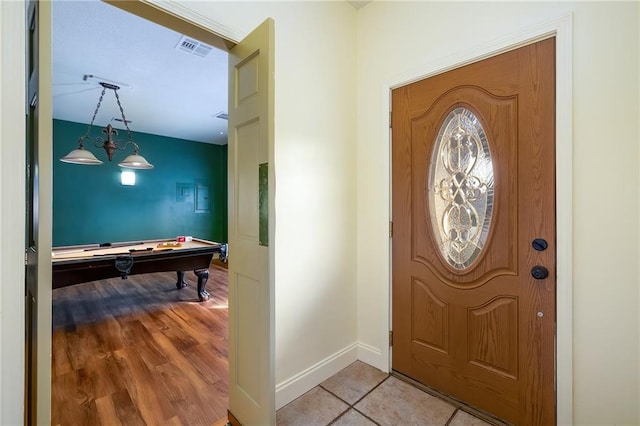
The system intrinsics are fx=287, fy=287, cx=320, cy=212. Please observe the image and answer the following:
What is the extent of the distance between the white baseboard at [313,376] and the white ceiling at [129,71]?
3037mm

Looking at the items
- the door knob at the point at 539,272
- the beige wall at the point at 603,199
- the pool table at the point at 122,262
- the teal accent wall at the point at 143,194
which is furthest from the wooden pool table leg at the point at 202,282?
the beige wall at the point at 603,199

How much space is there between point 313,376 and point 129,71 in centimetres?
375

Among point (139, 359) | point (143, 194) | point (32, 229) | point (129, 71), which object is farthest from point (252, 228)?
point (143, 194)

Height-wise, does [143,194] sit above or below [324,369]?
above

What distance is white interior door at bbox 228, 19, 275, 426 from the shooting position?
134cm

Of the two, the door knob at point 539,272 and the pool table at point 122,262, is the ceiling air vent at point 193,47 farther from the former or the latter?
the door knob at point 539,272

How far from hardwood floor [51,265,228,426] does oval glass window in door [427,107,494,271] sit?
182cm

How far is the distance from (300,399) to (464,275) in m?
1.33

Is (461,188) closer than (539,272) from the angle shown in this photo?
No

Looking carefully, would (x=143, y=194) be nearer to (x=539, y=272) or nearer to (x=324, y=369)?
(x=324, y=369)

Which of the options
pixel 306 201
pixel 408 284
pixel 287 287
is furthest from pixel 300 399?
pixel 306 201

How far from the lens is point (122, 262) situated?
9.86 feet

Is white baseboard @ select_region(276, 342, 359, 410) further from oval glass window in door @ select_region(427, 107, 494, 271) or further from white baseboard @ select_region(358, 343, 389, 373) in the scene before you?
oval glass window in door @ select_region(427, 107, 494, 271)

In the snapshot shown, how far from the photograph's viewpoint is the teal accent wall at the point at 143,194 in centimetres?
534
